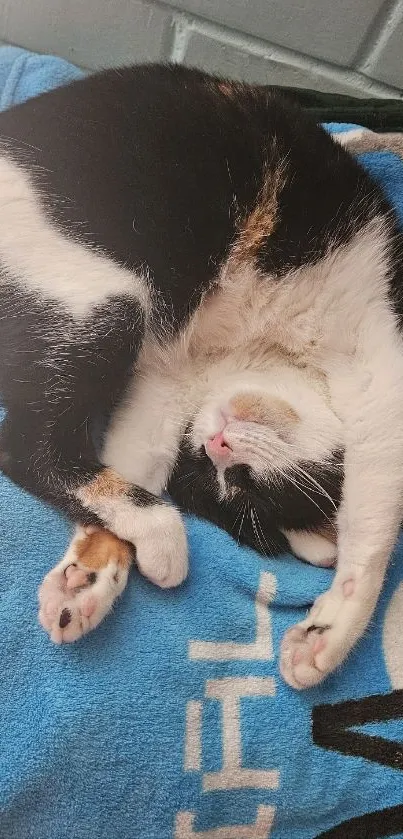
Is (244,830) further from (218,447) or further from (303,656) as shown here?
(218,447)

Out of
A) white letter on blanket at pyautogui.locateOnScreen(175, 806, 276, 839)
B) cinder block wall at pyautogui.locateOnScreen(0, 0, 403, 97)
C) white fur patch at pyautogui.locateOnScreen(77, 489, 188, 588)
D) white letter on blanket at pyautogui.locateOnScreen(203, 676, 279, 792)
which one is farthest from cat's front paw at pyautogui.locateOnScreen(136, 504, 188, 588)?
cinder block wall at pyautogui.locateOnScreen(0, 0, 403, 97)

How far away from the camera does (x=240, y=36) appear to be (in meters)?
1.62

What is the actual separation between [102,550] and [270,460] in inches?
12.2

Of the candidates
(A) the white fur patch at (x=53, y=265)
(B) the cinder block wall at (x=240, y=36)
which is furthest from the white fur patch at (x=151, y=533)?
(B) the cinder block wall at (x=240, y=36)

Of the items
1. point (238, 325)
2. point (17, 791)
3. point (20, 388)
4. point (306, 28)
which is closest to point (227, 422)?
point (238, 325)

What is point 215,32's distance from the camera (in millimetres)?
1620

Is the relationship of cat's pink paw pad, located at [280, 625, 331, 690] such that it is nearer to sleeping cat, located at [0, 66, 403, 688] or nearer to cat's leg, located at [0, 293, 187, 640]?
sleeping cat, located at [0, 66, 403, 688]

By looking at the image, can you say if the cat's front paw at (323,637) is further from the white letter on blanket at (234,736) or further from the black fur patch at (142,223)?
the black fur patch at (142,223)

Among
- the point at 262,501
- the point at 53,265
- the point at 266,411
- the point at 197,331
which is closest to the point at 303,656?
the point at 262,501

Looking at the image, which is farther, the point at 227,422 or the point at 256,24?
the point at 256,24

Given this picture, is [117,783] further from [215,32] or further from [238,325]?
[215,32]

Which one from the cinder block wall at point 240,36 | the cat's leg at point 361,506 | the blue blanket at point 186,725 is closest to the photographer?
the blue blanket at point 186,725

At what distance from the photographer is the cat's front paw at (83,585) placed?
845 mm

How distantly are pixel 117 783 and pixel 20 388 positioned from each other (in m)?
0.56
